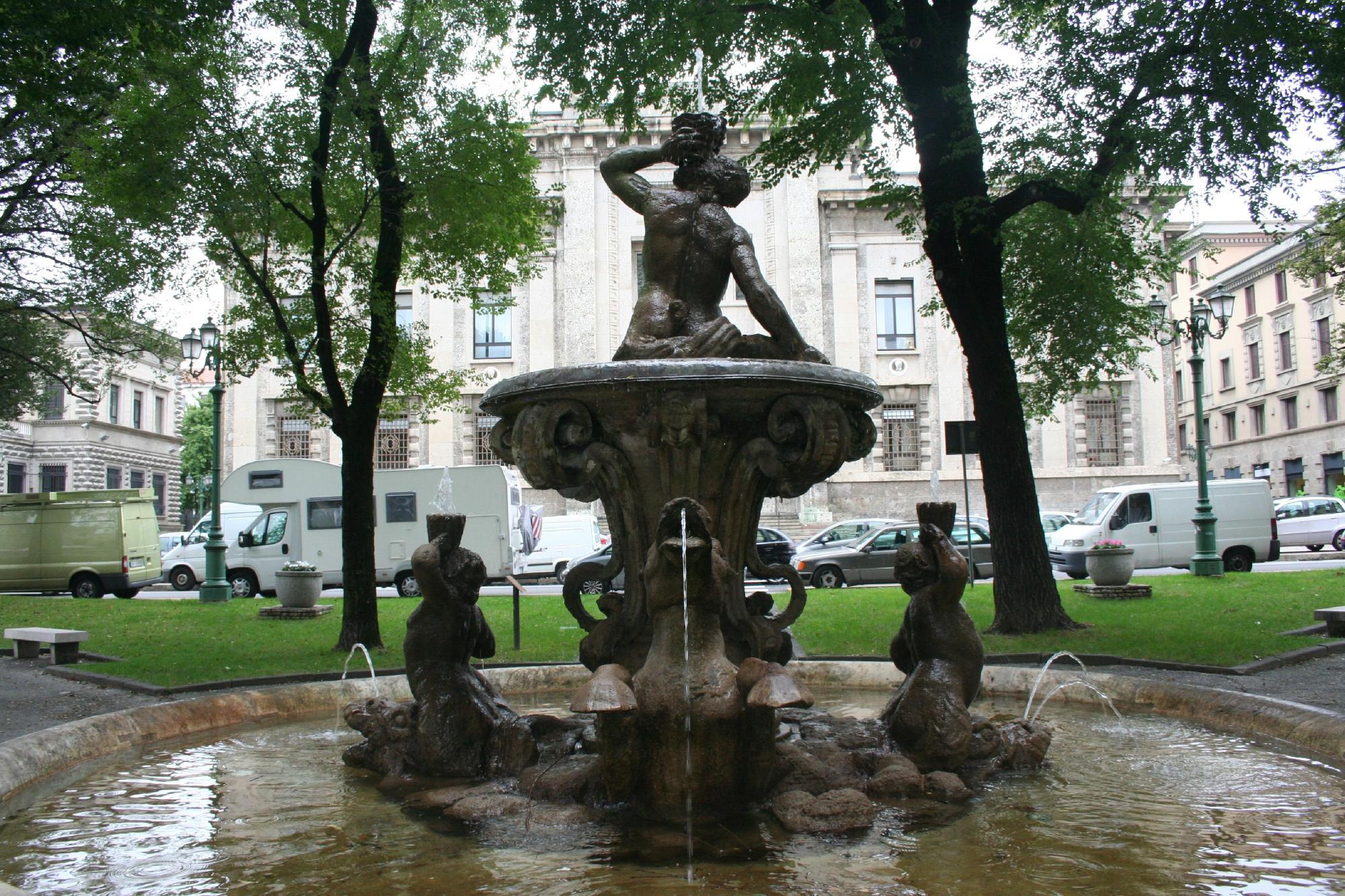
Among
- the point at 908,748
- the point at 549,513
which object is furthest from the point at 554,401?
the point at 549,513

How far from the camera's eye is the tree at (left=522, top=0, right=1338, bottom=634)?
9773 millimetres

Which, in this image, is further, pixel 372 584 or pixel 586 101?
pixel 586 101

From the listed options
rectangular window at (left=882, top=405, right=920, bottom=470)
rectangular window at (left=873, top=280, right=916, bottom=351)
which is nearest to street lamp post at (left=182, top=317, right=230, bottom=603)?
rectangular window at (left=882, top=405, right=920, bottom=470)

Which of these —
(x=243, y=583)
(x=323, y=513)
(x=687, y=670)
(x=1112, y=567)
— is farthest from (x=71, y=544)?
(x=687, y=670)

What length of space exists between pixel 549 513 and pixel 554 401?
101 feet

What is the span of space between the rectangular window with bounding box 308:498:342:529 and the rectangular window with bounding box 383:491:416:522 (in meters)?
1.06

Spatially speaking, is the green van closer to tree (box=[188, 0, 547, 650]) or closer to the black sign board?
tree (box=[188, 0, 547, 650])

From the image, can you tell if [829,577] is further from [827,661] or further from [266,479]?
[827,661]

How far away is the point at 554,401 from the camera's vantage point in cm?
491

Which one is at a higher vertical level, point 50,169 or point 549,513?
point 50,169

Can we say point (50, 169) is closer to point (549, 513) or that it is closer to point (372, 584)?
point (372, 584)

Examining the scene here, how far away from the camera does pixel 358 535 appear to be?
1123 centimetres

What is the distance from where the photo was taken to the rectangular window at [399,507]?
2297 cm

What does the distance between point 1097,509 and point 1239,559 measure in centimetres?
313
